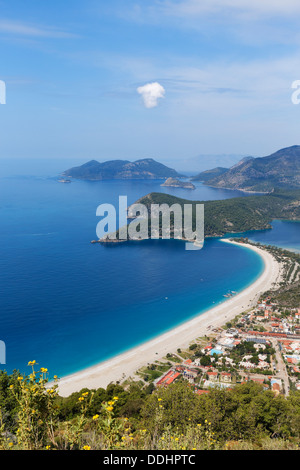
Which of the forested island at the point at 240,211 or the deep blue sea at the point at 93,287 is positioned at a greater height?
the forested island at the point at 240,211

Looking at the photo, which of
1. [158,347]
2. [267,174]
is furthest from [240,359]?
[267,174]

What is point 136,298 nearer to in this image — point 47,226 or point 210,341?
point 210,341

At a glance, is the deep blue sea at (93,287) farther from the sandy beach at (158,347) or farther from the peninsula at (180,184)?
the peninsula at (180,184)

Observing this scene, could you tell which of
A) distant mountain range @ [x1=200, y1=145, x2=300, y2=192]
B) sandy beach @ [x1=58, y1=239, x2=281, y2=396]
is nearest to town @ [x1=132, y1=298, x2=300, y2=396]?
sandy beach @ [x1=58, y1=239, x2=281, y2=396]

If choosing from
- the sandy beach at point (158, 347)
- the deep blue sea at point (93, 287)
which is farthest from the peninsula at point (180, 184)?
the sandy beach at point (158, 347)

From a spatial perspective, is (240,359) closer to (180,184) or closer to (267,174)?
(180,184)

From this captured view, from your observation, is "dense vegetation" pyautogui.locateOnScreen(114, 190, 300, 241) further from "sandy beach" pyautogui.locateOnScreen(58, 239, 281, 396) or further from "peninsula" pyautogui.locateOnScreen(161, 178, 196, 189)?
"peninsula" pyautogui.locateOnScreen(161, 178, 196, 189)
